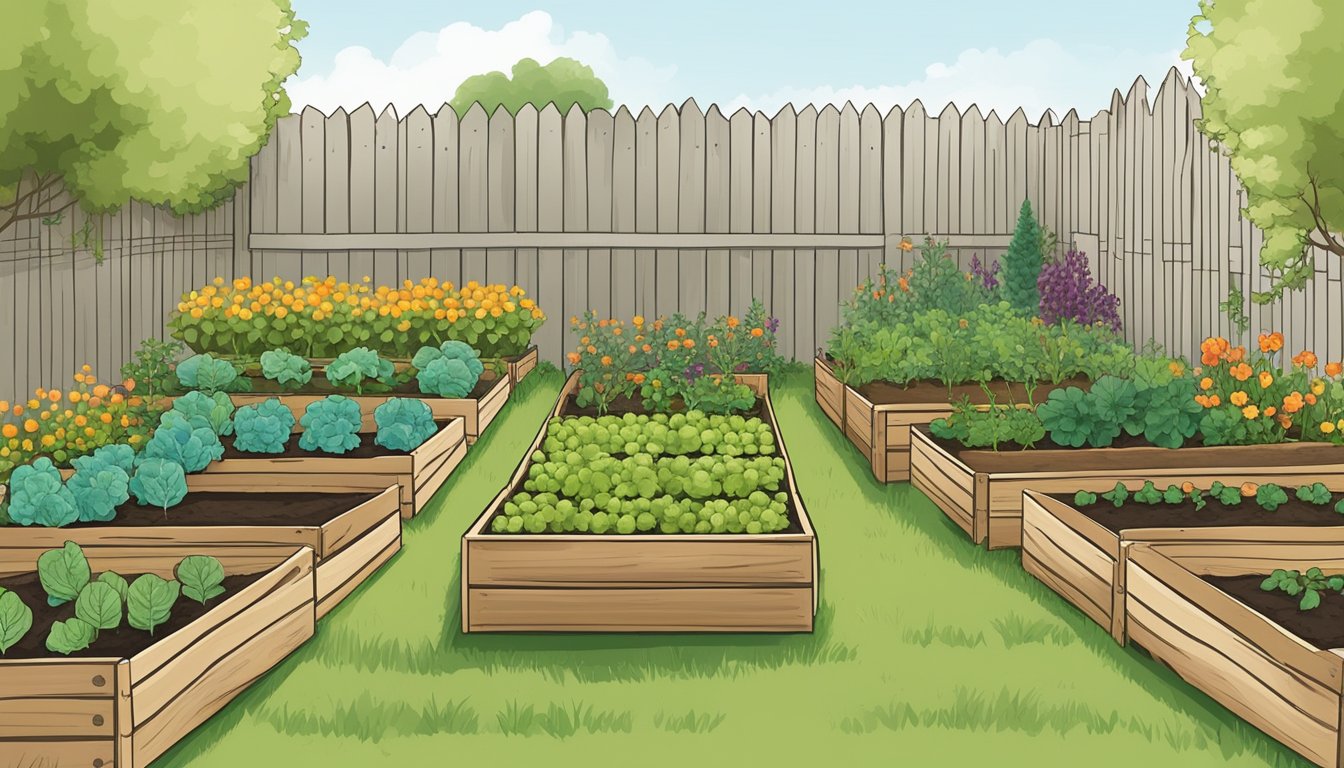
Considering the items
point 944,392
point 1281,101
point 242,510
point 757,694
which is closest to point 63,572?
point 242,510

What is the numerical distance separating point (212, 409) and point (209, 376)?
4.08 ft

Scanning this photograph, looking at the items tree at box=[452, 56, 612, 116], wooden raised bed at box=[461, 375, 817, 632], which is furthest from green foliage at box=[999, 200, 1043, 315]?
tree at box=[452, 56, 612, 116]

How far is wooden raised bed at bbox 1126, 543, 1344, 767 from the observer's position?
3178 millimetres

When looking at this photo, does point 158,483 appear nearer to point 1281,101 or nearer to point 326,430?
point 326,430

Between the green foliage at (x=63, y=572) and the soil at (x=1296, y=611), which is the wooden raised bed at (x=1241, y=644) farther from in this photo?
the green foliage at (x=63, y=572)

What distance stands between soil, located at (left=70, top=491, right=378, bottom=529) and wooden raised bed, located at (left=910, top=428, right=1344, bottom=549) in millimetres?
2572

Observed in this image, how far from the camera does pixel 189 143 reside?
29.6ft

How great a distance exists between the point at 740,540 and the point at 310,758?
1527 mm

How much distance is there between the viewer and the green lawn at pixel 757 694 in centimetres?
338

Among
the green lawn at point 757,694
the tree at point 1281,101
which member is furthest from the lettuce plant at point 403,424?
the tree at point 1281,101

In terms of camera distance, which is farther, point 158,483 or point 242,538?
point 158,483

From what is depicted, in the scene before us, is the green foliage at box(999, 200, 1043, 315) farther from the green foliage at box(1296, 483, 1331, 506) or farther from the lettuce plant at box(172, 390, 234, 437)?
the lettuce plant at box(172, 390, 234, 437)

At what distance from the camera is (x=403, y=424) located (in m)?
6.27

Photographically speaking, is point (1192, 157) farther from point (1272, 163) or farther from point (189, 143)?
point (189, 143)
